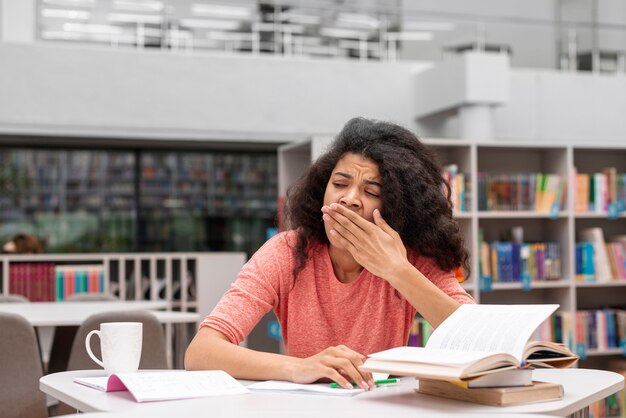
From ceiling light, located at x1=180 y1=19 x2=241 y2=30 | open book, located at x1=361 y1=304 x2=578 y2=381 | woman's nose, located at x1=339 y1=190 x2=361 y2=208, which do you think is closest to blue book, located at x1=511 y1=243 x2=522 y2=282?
ceiling light, located at x1=180 y1=19 x2=241 y2=30

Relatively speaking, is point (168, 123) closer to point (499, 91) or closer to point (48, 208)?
point (48, 208)

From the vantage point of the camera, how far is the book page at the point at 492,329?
1.43m

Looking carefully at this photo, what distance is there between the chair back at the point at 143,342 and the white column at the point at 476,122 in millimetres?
3882

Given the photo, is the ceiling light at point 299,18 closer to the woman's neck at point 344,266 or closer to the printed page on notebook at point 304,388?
the woman's neck at point 344,266

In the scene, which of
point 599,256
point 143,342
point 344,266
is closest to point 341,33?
point 599,256

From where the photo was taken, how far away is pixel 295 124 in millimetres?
6699

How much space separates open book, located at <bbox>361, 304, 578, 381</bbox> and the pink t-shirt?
371 mm

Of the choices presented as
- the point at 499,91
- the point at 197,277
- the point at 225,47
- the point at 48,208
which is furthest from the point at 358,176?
the point at 48,208

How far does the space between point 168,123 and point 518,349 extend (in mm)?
5313

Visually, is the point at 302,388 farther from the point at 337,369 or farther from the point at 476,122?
the point at 476,122

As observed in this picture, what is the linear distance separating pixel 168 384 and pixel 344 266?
2.26 feet

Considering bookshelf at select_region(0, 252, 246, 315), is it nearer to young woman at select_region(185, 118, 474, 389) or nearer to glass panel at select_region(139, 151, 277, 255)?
glass panel at select_region(139, 151, 277, 255)

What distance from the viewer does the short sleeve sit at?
180cm

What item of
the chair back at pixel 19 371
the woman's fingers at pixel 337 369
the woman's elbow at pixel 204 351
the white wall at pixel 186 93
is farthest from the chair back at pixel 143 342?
the white wall at pixel 186 93
